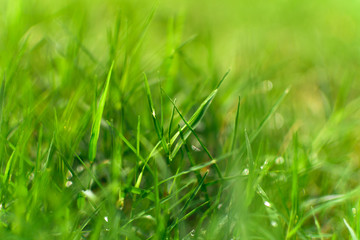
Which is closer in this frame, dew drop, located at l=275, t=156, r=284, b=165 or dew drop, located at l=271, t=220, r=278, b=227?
dew drop, located at l=271, t=220, r=278, b=227

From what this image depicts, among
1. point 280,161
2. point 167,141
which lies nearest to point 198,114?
point 167,141

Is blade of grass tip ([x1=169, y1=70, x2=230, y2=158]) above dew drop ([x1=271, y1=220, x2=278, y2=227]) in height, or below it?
above

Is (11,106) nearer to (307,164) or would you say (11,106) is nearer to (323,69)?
(307,164)

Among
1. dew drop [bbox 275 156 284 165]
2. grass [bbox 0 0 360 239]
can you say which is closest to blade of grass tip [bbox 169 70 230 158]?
grass [bbox 0 0 360 239]

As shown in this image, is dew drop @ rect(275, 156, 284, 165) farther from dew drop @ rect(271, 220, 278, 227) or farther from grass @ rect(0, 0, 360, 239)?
dew drop @ rect(271, 220, 278, 227)

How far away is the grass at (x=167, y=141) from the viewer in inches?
31.3

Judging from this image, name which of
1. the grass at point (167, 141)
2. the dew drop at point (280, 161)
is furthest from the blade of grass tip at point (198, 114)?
the dew drop at point (280, 161)

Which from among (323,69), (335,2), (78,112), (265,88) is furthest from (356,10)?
(78,112)

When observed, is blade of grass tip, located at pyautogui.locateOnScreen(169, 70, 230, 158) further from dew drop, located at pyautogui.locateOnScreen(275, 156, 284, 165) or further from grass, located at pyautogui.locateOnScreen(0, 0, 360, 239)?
dew drop, located at pyautogui.locateOnScreen(275, 156, 284, 165)

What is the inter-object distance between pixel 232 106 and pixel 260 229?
0.59 m

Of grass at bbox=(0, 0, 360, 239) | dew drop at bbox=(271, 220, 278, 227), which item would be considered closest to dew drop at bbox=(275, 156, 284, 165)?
grass at bbox=(0, 0, 360, 239)

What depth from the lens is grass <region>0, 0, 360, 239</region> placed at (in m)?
0.80

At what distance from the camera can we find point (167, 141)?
3.04 feet

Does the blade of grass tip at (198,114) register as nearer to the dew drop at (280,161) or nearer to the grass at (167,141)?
the grass at (167,141)
